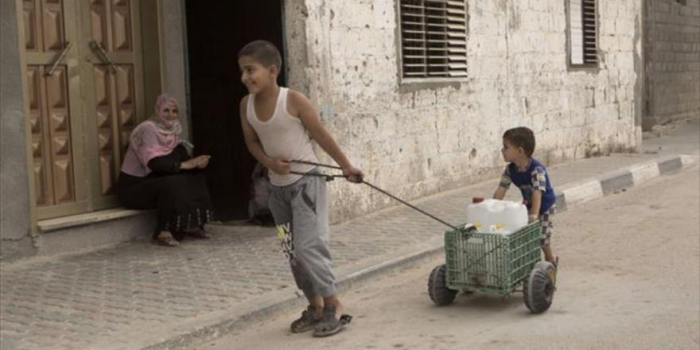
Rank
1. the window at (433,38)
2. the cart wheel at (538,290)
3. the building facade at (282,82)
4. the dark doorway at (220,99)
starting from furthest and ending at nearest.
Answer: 1. the window at (433,38)
2. the dark doorway at (220,99)
3. the building facade at (282,82)
4. the cart wheel at (538,290)

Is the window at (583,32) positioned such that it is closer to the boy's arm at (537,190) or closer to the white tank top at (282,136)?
the boy's arm at (537,190)

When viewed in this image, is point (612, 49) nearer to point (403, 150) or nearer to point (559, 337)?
point (403, 150)

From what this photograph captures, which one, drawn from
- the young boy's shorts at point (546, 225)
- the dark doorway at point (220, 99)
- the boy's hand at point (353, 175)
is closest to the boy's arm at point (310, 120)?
the boy's hand at point (353, 175)

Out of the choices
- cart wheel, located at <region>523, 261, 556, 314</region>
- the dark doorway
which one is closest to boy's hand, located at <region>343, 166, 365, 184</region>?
cart wheel, located at <region>523, 261, 556, 314</region>

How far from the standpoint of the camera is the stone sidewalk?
507 cm

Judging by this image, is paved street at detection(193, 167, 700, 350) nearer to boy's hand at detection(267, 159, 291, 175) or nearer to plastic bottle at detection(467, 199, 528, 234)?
plastic bottle at detection(467, 199, 528, 234)

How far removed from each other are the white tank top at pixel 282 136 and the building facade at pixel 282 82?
2.88 m

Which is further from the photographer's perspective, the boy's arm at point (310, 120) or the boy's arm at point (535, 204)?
the boy's arm at point (535, 204)

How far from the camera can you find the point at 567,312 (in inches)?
211

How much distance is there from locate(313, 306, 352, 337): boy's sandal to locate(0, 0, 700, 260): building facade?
2989 mm

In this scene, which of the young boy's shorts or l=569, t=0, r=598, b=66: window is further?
l=569, t=0, r=598, b=66: window

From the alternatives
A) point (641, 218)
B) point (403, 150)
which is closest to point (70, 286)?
point (403, 150)

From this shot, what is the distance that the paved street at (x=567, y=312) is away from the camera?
4.81 meters

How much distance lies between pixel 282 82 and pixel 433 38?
262 centimetres
